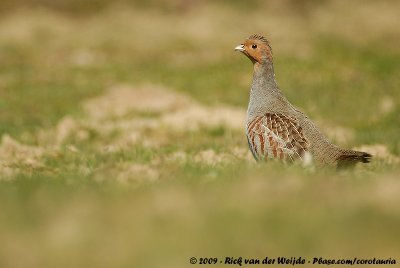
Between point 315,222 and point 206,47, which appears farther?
point 206,47

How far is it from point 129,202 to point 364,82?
16.5 metres

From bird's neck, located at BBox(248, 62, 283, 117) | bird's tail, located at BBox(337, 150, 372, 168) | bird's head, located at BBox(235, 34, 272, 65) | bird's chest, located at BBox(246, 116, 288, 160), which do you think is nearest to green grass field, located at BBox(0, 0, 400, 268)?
bird's tail, located at BBox(337, 150, 372, 168)

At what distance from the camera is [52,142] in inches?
520

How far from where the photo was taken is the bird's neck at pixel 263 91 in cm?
861

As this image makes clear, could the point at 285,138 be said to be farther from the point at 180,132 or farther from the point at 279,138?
the point at 180,132

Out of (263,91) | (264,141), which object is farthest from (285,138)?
(263,91)

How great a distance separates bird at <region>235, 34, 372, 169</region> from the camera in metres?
8.08

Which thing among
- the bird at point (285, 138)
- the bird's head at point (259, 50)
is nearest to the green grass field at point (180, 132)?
the bird at point (285, 138)

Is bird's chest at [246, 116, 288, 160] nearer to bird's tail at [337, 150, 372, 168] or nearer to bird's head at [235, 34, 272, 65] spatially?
bird's tail at [337, 150, 372, 168]

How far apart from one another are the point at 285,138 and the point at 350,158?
69 cm

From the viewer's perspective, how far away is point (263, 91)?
28.9ft

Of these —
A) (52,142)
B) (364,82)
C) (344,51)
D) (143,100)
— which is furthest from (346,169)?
(344,51)

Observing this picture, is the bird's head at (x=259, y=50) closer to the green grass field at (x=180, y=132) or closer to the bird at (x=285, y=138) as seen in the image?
the bird at (x=285, y=138)

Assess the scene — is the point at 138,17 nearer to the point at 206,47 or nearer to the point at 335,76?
the point at 206,47
